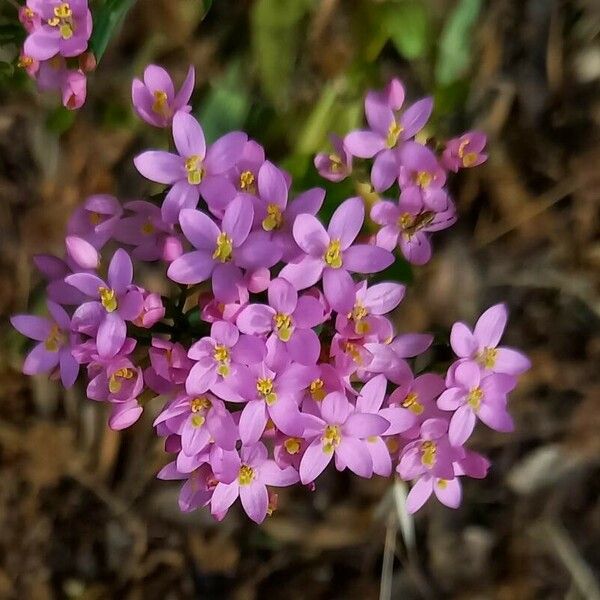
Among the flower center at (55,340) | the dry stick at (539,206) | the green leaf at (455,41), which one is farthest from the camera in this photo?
the dry stick at (539,206)

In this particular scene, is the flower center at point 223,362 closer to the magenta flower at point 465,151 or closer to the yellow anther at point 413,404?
the yellow anther at point 413,404

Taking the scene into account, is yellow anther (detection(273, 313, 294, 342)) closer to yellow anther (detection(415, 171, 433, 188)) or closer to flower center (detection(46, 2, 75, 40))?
yellow anther (detection(415, 171, 433, 188))

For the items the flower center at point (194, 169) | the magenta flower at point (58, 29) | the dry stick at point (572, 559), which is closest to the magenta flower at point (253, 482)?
the flower center at point (194, 169)

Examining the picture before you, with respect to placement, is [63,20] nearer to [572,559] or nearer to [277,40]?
[277,40]

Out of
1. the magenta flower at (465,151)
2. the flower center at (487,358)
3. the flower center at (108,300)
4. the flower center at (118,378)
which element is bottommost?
the flower center at (118,378)

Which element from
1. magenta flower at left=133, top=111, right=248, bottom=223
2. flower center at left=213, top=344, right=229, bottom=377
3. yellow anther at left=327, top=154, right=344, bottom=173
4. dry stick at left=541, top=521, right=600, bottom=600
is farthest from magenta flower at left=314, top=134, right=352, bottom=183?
dry stick at left=541, top=521, right=600, bottom=600

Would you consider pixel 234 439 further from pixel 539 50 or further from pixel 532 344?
pixel 539 50

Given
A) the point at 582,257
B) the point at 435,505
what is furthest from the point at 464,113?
the point at 435,505
